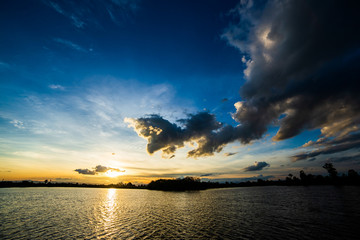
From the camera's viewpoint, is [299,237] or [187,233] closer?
[299,237]

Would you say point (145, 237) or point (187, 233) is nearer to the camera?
point (145, 237)

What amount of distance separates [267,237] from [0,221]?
64653 mm

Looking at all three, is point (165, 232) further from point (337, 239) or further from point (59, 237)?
point (337, 239)

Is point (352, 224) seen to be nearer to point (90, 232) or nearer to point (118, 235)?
point (118, 235)

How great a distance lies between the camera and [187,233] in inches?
1314

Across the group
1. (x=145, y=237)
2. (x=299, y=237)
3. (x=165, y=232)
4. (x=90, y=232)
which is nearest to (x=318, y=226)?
(x=299, y=237)

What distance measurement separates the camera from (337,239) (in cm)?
2889

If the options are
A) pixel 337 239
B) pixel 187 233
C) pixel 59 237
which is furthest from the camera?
pixel 187 233

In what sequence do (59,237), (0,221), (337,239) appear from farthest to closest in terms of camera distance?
(0,221) < (59,237) < (337,239)

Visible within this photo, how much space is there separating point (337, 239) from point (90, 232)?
1925 inches

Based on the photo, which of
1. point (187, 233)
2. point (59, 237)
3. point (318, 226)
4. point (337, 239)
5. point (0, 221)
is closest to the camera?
point (337, 239)

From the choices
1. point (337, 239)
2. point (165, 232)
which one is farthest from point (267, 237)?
point (165, 232)

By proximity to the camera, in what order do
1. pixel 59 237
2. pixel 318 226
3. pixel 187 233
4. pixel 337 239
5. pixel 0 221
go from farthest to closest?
pixel 0 221
pixel 318 226
pixel 187 233
pixel 59 237
pixel 337 239

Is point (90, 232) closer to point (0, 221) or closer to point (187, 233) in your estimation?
point (187, 233)
